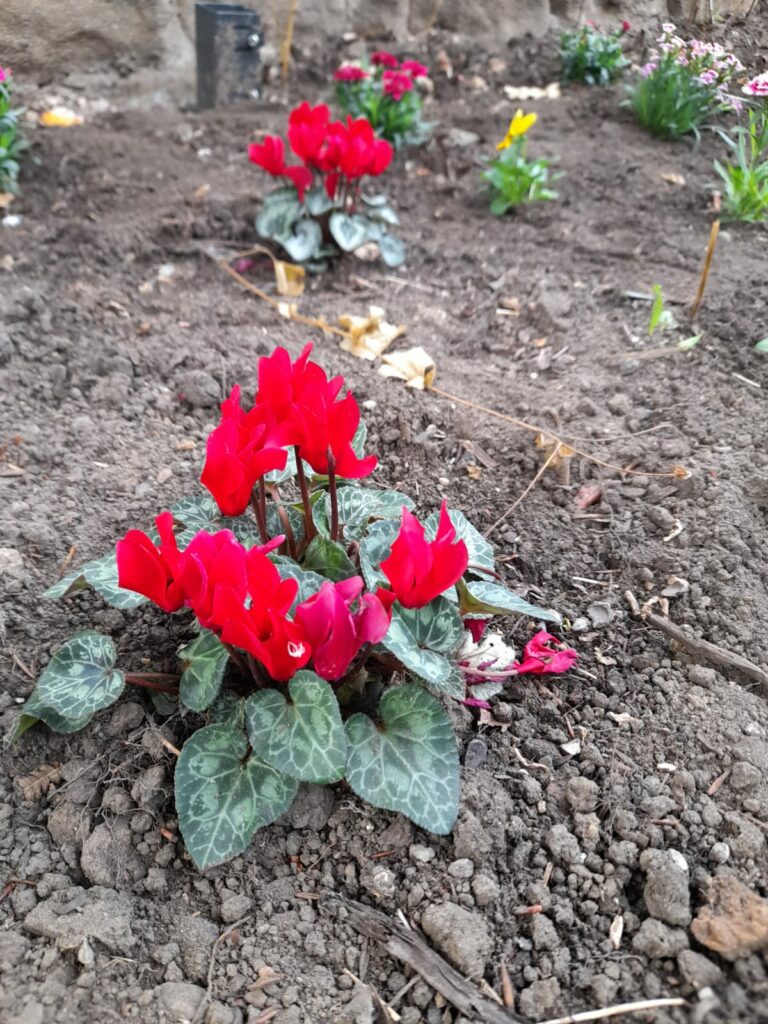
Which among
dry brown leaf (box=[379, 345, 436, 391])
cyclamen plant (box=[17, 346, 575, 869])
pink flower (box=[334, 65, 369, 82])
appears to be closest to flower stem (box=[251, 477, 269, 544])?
cyclamen plant (box=[17, 346, 575, 869])

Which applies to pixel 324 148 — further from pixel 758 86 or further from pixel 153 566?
pixel 153 566

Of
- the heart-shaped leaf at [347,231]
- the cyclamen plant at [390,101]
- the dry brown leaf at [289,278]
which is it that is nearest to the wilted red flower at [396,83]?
the cyclamen plant at [390,101]

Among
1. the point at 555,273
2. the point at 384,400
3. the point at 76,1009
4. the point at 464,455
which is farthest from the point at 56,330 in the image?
the point at 76,1009

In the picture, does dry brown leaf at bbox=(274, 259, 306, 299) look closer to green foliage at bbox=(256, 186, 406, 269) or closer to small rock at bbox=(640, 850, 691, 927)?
green foliage at bbox=(256, 186, 406, 269)

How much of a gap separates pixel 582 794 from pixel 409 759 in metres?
0.35

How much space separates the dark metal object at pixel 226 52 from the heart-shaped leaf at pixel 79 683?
12.2 ft

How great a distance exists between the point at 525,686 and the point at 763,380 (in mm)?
1346

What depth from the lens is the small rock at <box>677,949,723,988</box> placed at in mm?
1238

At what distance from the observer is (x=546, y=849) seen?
1.48 meters

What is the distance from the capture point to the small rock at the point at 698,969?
124 centimetres

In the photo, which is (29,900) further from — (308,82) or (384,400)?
(308,82)

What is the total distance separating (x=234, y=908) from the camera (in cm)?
140

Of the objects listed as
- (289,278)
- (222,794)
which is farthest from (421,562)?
→ (289,278)

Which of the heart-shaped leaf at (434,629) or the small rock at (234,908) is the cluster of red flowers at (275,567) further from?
the small rock at (234,908)
